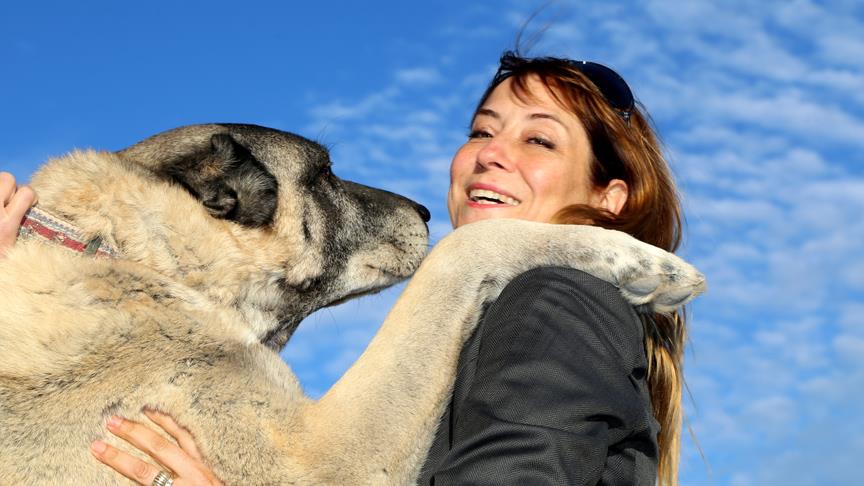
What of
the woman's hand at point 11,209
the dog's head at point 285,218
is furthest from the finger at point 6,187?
the dog's head at point 285,218

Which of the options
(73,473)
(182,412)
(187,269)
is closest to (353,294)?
(187,269)

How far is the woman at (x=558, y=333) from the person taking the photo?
2887 millimetres

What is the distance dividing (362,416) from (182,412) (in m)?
0.73

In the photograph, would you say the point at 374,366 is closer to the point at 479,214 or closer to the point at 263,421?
the point at 263,421

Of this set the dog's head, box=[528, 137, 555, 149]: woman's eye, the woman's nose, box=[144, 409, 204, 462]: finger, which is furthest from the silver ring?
box=[528, 137, 555, 149]: woman's eye

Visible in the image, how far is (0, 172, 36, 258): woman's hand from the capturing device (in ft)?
11.8

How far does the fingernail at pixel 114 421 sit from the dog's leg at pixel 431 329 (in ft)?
2.30

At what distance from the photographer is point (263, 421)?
3.46 m

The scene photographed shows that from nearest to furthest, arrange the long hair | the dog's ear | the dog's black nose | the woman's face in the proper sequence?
1. the dog's ear
2. the long hair
3. the woman's face
4. the dog's black nose

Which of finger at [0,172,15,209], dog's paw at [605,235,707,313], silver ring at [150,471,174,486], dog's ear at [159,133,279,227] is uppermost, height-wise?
dog's ear at [159,133,279,227]

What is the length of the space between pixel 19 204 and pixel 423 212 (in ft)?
7.61

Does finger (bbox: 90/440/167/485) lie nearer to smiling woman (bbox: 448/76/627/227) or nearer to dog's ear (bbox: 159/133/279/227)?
dog's ear (bbox: 159/133/279/227)

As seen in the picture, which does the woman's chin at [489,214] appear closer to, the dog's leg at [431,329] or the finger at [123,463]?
the dog's leg at [431,329]

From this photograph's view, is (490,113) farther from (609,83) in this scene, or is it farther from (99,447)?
(99,447)
